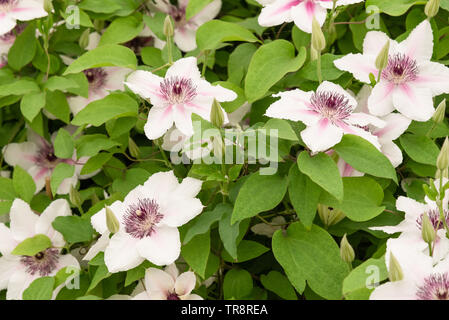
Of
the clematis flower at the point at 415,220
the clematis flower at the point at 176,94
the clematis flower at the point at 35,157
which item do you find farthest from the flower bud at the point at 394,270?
the clematis flower at the point at 35,157

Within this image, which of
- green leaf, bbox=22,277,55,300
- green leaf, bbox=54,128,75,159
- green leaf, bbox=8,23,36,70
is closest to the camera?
green leaf, bbox=22,277,55,300

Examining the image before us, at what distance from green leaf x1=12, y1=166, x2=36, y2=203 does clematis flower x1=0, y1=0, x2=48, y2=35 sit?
0.78ft

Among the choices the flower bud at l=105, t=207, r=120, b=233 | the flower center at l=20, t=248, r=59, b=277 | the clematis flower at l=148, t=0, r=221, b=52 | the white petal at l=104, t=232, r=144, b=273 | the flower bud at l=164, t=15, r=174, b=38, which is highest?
the clematis flower at l=148, t=0, r=221, b=52

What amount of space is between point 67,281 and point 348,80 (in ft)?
1.70

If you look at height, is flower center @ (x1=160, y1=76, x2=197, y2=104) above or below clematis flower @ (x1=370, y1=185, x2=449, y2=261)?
above

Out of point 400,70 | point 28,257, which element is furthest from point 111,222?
point 400,70

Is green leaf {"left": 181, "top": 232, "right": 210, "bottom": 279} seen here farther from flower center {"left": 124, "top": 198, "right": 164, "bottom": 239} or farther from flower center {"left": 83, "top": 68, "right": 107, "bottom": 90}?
flower center {"left": 83, "top": 68, "right": 107, "bottom": 90}

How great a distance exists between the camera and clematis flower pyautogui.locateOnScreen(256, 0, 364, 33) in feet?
3.29

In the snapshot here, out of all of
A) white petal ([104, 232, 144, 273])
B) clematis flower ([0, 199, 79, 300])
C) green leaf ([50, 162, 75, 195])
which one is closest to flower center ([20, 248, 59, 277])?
clematis flower ([0, 199, 79, 300])

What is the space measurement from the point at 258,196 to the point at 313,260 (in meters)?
0.11

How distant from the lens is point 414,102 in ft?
3.18

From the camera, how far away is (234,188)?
36.7 inches
